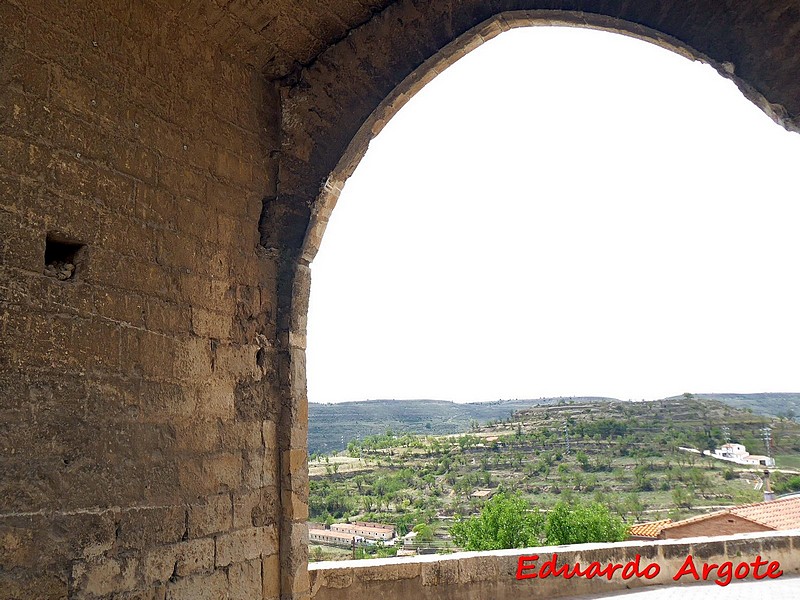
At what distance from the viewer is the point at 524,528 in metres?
18.8

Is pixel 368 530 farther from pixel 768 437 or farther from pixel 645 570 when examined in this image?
pixel 768 437

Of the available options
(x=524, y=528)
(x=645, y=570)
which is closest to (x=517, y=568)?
(x=645, y=570)

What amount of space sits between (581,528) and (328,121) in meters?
19.0

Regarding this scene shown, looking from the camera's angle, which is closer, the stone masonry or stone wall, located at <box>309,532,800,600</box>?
the stone masonry

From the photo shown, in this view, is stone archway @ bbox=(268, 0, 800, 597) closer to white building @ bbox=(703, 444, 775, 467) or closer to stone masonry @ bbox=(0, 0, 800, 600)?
stone masonry @ bbox=(0, 0, 800, 600)

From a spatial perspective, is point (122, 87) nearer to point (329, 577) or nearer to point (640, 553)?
point (329, 577)

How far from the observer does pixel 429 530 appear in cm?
3428

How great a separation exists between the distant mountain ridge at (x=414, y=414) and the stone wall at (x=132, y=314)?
65.6m

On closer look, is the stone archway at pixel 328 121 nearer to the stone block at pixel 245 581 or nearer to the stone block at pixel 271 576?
the stone block at pixel 271 576

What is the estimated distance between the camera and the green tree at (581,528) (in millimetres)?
19922

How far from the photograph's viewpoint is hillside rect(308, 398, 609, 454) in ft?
236

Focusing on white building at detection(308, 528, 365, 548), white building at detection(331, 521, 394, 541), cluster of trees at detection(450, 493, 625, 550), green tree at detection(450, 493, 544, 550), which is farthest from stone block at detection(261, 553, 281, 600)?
white building at detection(331, 521, 394, 541)

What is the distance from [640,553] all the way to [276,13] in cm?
591

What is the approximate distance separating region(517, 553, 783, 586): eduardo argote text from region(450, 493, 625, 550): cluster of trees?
10824 millimetres
